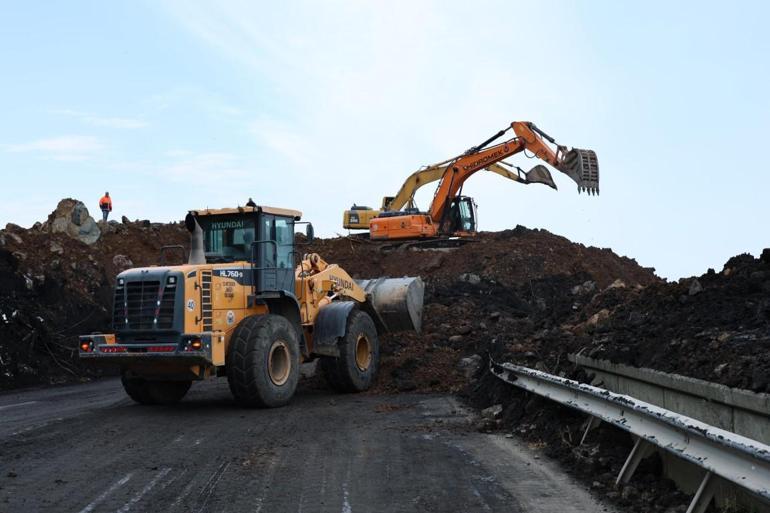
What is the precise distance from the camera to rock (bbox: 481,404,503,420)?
33.4 ft

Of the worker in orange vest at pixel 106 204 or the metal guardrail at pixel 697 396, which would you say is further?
the worker in orange vest at pixel 106 204

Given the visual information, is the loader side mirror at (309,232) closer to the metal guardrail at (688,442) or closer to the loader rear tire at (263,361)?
the loader rear tire at (263,361)

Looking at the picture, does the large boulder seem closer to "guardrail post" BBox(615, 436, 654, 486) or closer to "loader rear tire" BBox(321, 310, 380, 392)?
"loader rear tire" BBox(321, 310, 380, 392)

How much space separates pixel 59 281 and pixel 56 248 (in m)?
2.97

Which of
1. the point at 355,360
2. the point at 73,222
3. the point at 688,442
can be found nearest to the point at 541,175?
the point at 355,360

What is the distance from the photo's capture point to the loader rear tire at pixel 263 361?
36.7 feet

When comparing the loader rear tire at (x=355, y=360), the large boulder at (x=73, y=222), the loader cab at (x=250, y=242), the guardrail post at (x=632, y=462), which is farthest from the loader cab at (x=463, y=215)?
the guardrail post at (x=632, y=462)

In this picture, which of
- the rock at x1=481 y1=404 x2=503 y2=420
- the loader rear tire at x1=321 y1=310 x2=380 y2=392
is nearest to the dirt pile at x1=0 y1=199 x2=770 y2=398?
the loader rear tire at x1=321 y1=310 x2=380 y2=392

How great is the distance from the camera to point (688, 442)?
5406mm

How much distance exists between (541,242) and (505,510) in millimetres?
29139

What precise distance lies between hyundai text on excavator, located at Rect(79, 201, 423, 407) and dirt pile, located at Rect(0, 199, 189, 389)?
7.04ft

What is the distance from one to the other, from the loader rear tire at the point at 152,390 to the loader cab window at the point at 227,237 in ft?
7.16

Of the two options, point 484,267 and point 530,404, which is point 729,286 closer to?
point 530,404

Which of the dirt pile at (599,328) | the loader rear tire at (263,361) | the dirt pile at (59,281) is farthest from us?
the dirt pile at (59,281)
